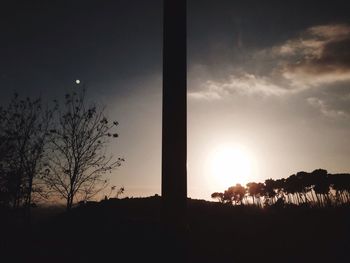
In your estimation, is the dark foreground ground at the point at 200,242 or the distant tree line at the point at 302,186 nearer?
the dark foreground ground at the point at 200,242

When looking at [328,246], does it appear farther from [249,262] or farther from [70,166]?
[70,166]

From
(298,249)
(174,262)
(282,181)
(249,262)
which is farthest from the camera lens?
(282,181)

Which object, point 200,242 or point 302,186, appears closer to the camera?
point 200,242

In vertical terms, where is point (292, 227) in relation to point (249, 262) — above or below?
above

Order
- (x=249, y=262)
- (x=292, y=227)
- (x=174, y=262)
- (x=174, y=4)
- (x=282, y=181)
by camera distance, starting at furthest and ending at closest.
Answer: (x=282, y=181)
(x=292, y=227)
(x=249, y=262)
(x=174, y=4)
(x=174, y=262)

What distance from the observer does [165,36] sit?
6.39 m

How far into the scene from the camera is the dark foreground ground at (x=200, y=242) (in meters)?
6.84

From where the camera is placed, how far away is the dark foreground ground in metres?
6.84

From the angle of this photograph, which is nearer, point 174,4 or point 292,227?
point 174,4

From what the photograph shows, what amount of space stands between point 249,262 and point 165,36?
525 centimetres

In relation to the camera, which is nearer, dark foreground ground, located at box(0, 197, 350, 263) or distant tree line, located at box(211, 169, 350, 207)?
dark foreground ground, located at box(0, 197, 350, 263)

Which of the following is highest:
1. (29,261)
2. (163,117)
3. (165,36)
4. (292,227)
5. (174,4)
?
(174,4)

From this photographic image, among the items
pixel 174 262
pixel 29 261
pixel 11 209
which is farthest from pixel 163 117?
pixel 11 209

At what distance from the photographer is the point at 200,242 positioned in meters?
7.51
